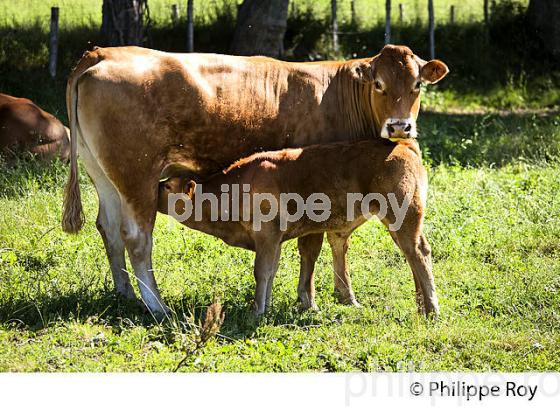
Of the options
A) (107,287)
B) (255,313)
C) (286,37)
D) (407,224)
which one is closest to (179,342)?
(255,313)

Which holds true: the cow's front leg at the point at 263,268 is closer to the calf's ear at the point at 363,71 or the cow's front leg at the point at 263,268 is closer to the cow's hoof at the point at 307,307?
the cow's hoof at the point at 307,307

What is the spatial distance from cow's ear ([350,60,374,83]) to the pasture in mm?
1895

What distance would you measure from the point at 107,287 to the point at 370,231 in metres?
3.14

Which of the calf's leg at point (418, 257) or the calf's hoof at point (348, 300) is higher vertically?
the calf's leg at point (418, 257)

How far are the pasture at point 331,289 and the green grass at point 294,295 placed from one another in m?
0.02

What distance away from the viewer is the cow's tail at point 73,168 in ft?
26.1

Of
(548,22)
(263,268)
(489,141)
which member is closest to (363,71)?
(263,268)

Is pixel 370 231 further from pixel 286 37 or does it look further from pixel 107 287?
pixel 286 37

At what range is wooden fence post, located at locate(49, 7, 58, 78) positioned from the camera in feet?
54.4

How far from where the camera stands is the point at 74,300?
797 cm

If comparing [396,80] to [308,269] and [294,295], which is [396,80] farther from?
[294,295]

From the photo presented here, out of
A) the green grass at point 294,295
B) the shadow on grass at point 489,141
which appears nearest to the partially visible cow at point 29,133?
the green grass at point 294,295

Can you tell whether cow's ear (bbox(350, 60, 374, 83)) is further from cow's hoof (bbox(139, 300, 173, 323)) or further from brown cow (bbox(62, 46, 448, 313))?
cow's hoof (bbox(139, 300, 173, 323))

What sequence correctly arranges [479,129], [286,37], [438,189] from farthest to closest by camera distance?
[286,37]
[479,129]
[438,189]
